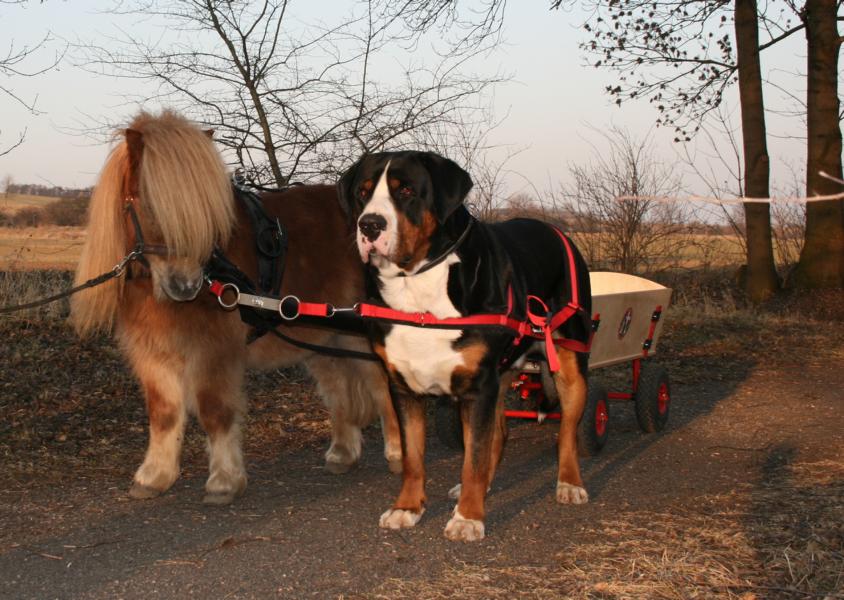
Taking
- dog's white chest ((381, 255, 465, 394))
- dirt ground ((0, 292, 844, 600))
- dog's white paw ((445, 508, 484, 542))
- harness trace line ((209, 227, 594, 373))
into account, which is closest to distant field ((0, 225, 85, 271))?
dirt ground ((0, 292, 844, 600))

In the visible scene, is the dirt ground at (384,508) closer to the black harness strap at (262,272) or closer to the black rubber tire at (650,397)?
the black rubber tire at (650,397)

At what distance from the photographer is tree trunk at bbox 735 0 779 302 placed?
14664 mm

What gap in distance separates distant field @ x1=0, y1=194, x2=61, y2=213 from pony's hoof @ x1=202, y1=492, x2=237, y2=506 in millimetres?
5871

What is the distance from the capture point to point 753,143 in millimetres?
14727

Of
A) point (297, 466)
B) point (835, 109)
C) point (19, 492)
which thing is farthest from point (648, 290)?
point (835, 109)

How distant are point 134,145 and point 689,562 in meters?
3.14

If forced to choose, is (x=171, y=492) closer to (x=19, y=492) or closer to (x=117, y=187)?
(x=19, y=492)

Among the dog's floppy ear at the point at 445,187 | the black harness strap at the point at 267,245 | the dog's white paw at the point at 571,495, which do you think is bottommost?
the dog's white paw at the point at 571,495

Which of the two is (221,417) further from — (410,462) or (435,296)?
(435,296)

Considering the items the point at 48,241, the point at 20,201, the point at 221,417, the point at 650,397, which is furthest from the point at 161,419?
the point at 48,241

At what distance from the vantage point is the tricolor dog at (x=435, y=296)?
3.98 meters

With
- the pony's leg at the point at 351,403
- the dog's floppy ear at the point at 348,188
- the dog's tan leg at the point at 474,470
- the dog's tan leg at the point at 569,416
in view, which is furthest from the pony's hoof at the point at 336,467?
the dog's floppy ear at the point at 348,188

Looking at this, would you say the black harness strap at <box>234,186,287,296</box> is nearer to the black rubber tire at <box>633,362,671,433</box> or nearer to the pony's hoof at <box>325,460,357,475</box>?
the pony's hoof at <box>325,460,357,475</box>

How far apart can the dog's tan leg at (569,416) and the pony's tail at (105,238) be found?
229cm
